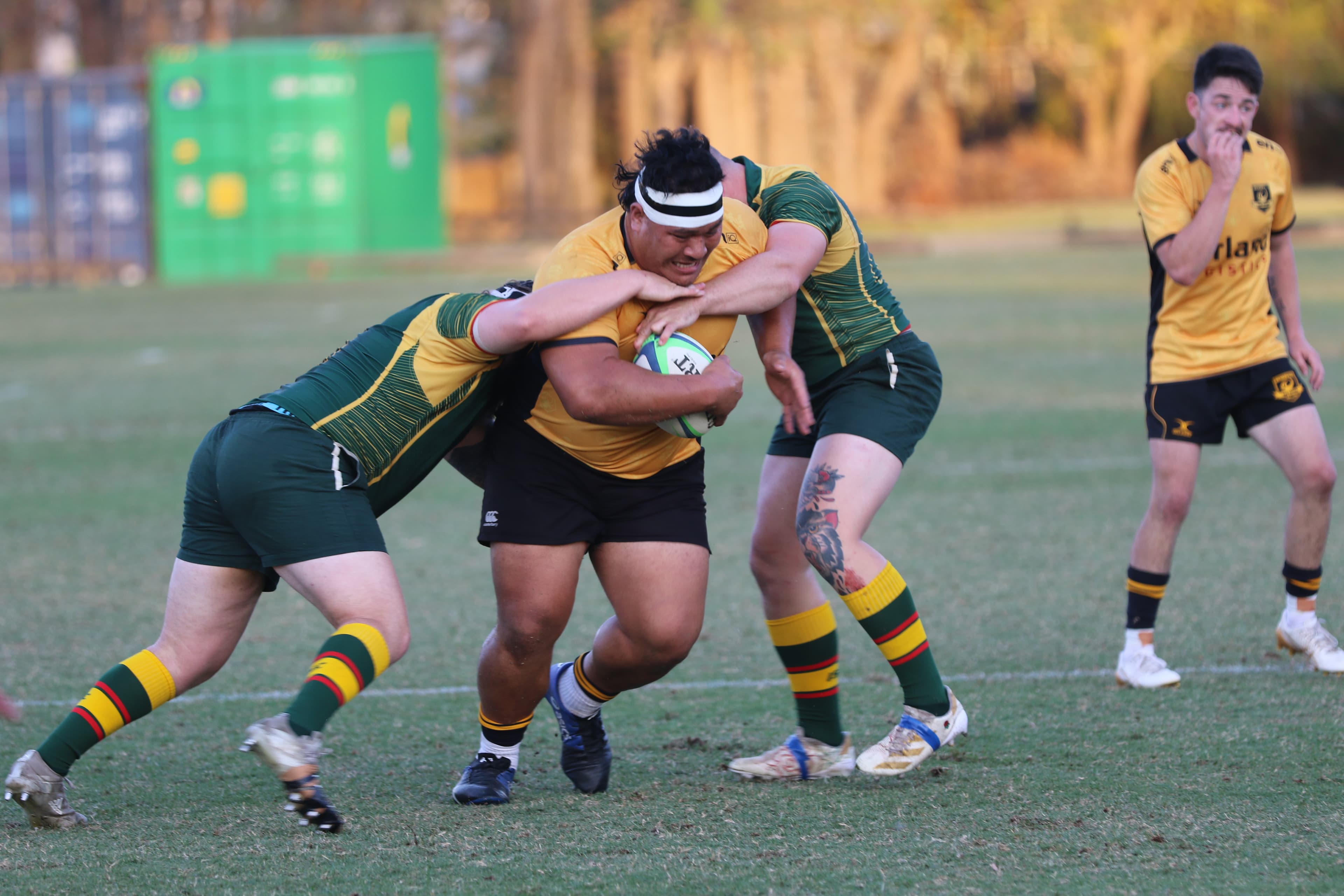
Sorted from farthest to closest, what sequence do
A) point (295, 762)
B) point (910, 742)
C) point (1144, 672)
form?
point (1144, 672) → point (910, 742) → point (295, 762)

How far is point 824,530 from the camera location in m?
4.63

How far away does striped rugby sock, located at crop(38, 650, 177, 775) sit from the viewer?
426 centimetres

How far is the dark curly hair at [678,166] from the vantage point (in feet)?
13.7

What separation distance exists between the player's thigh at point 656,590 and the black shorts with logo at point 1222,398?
2120 mm

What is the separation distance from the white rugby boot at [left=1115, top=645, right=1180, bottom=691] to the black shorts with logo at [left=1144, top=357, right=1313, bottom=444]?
0.78m

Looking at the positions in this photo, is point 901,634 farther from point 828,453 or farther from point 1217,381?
point 1217,381

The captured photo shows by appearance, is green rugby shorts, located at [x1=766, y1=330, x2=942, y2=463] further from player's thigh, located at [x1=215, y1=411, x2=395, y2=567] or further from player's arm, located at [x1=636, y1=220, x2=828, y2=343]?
player's thigh, located at [x1=215, y1=411, x2=395, y2=567]

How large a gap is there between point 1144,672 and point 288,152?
1140 inches

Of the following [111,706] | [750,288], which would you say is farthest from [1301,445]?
[111,706]

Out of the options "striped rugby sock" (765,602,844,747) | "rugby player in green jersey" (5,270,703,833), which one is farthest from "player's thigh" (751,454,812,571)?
"rugby player in green jersey" (5,270,703,833)

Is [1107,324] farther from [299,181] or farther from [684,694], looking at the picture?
[299,181]

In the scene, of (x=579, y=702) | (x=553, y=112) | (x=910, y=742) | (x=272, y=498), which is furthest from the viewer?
(x=553, y=112)

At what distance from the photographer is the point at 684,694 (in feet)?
19.3

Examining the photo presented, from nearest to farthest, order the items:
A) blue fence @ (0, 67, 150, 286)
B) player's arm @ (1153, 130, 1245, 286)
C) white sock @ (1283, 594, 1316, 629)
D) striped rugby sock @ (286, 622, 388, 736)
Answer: striped rugby sock @ (286, 622, 388, 736) → player's arm @ (1153, 130, 1245, 286) → white sock @ (1283, 594, 1316, 629) → blue fence @ (0, 67, 150, 286)
